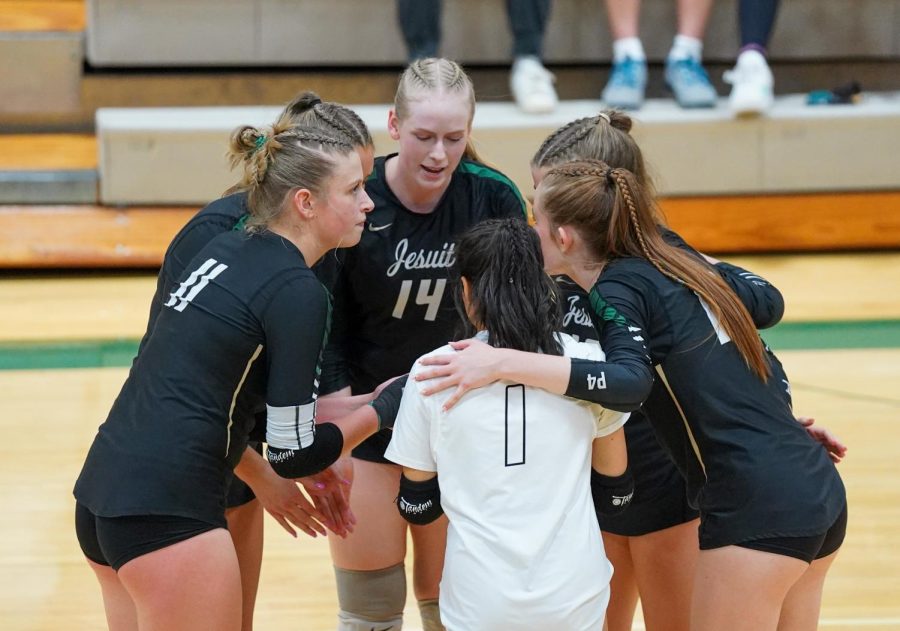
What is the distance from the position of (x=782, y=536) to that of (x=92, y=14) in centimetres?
570

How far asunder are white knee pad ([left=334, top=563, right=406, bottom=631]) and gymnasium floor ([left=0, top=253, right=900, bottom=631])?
333 millimetres

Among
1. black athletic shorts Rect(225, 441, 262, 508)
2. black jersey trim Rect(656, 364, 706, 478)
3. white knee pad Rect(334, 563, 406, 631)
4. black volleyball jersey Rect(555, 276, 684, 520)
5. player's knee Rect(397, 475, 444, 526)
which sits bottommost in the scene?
white knee pad Rect(334, 563, 406, 631)

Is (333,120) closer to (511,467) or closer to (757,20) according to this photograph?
(511,467)

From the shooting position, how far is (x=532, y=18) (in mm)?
6527

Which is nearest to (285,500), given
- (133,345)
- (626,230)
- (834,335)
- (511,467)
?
(511,467)

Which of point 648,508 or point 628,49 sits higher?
point 628,49

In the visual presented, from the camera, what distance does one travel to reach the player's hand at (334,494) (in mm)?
2479

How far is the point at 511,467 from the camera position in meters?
1.94

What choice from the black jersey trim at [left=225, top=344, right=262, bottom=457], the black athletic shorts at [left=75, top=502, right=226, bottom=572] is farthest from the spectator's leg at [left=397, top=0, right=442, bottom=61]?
the black athletic shorts at [left=75, top=502, right=226, bottom=572]

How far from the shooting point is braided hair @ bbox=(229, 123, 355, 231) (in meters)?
2.15

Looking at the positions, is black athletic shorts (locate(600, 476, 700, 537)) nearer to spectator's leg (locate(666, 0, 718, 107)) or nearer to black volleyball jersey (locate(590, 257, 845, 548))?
black volleyball jersey (locate(590, 257, 845, 548))

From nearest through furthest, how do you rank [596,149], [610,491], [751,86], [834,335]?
[610,491] → [596,149] → [834,335] → [751,86]

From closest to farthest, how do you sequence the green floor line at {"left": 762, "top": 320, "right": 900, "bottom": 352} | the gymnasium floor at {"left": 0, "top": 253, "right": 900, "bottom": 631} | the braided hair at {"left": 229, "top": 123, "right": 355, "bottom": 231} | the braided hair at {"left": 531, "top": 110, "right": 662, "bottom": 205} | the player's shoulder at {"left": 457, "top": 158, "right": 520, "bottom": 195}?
the braided hair at {"left": 229, "top": 123, "right": 355, "bottom": 231} → the braided hair at {"left": 531, "top": 110, "right": 662, "bottom": 205} → the player's shoulder at {"left": 457, "top": 158, "right": 520, "bottom": 195} → the gymnasium floor at {"left": 0, "top": 253, "right": 900, "bottom": 631} → the green floor line at {"left": 762, "top": 320, "right": 900, "bottom": 352}

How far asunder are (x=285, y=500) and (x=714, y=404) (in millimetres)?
878
